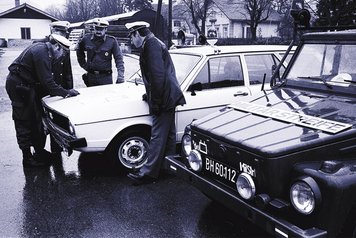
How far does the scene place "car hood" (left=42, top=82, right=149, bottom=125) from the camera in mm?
5594

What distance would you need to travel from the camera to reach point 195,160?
423 centimetres

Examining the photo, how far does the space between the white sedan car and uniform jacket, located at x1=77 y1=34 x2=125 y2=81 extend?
965 mm

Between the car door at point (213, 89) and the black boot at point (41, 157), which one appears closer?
the car door at point (213, 89)

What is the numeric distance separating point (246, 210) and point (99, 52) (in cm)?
498

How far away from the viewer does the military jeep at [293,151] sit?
3182 mm

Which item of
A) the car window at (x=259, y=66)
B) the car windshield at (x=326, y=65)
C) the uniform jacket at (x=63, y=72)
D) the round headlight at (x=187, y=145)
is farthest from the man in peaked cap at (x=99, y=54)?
the car windshield at (x=326, y=65)

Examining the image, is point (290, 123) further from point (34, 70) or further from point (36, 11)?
A: point (36, 11)

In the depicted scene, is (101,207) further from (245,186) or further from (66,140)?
(245,186)

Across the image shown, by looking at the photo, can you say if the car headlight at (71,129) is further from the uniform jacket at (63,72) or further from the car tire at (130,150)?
the uniform jacket at (63,72)

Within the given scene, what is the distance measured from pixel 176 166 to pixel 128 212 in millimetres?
815

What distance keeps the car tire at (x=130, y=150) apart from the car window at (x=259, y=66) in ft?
6.14

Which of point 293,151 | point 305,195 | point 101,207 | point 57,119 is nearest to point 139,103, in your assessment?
point 57,119

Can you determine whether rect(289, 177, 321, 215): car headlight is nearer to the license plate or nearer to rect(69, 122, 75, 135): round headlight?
the license plate

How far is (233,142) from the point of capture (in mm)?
3795
